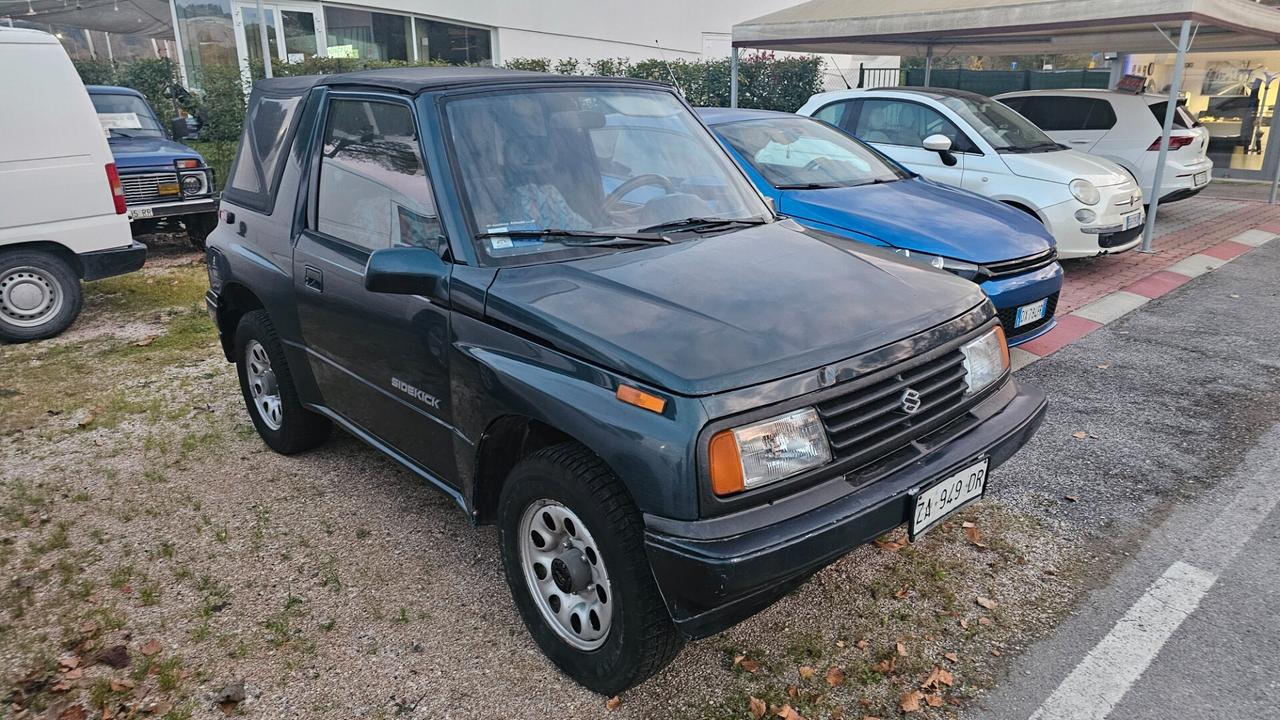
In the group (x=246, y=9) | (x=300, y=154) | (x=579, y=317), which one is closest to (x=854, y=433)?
(x=579, y=317)

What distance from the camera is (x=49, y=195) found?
671 cm

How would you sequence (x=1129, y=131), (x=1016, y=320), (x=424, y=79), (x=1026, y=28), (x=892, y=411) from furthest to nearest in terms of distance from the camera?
1. (x=1129, y=131)
2. (x=1026, y=28)
3. (x=1016, y=320)
4. (x=424, y=79)
5. (x=892, y=411)

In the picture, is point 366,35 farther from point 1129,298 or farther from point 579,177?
point 579,177

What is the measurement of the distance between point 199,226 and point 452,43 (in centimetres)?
1080

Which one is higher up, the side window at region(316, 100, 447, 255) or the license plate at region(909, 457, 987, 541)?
the side window at region(316, 100, 447, 255)

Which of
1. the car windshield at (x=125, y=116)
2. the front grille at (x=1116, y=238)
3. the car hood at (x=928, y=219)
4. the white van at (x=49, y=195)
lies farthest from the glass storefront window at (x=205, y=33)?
the front grille at (x=1116, y=238)

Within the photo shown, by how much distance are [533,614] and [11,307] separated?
20.4ft

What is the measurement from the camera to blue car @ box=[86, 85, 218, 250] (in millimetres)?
8867

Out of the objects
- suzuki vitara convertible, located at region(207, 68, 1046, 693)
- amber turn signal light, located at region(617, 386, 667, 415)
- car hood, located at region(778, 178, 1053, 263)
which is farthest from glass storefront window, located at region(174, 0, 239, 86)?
amber turn signal light, located at region(617, 386, 667, 415)

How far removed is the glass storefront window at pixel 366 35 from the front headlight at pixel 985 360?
17097 millimetres

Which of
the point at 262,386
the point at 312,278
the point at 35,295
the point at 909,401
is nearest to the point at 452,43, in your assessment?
the point at 35,295

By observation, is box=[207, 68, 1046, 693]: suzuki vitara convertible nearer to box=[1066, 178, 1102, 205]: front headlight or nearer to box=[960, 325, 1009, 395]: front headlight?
box=[960, 325, 1009, 395]: front headlight

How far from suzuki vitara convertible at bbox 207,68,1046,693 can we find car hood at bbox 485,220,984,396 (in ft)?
0.03

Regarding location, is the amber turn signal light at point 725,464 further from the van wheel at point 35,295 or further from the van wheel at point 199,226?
the van wheel at point 199,226
